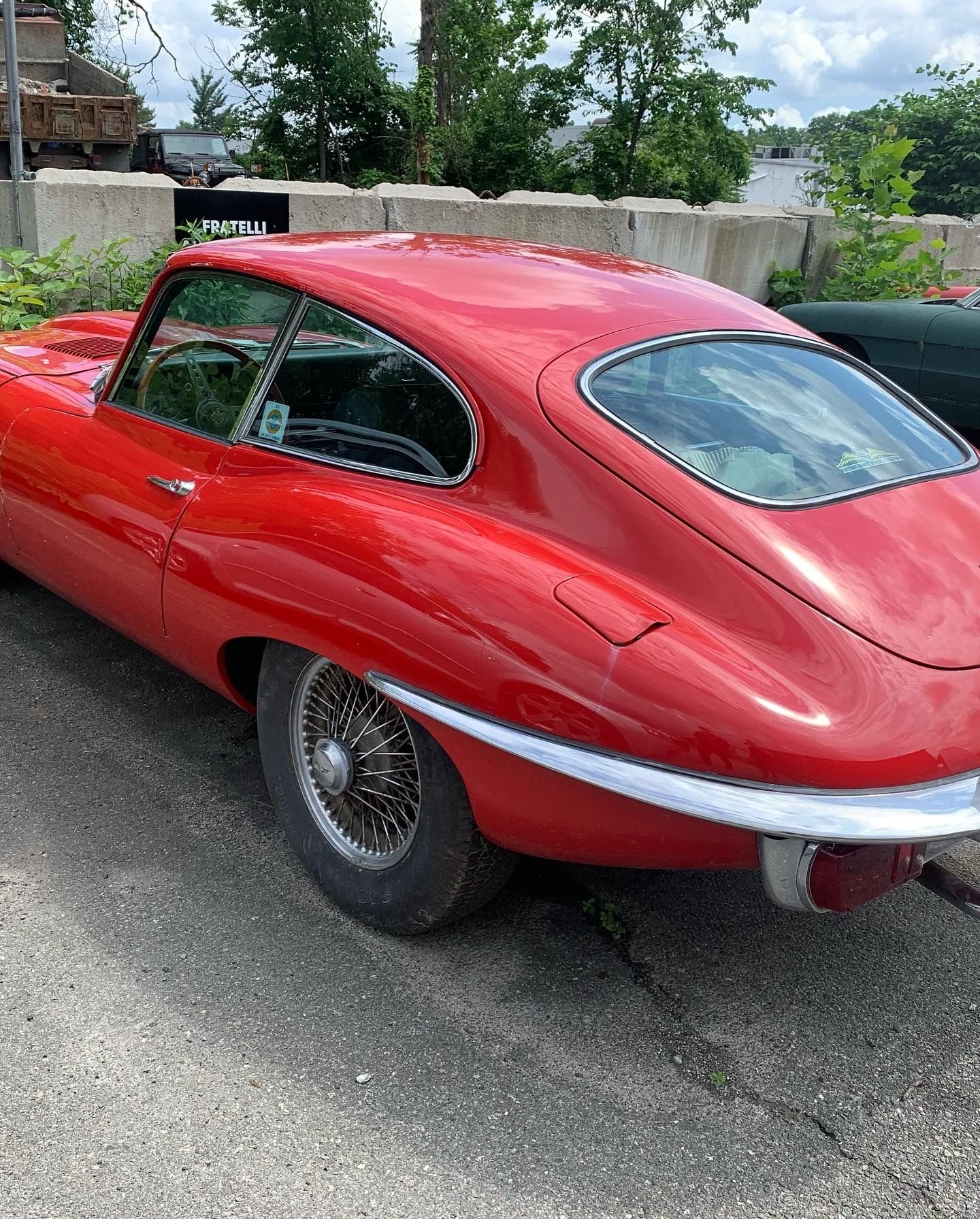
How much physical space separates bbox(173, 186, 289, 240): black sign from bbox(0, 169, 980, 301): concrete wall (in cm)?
7

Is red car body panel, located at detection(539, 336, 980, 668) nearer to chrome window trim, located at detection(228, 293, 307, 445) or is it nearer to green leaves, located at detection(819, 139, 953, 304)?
chrome window trim, located at detection(228, 293, 307, 445)

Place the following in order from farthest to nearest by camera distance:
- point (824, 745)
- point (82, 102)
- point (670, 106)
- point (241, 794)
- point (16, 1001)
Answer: point (670, 106) → point (82, 102) → point (241, 794) → point (16, 1001) → point (824, 745)

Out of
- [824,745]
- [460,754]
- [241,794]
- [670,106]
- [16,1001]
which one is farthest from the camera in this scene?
[670,106]

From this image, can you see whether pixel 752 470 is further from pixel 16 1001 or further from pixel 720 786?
pixel 16 1001

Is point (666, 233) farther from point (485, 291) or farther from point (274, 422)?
point (274, 422)

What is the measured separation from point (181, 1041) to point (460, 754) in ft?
2.77

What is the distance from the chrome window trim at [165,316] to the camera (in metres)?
2.86

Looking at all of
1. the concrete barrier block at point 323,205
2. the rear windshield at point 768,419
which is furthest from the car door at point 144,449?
the concrete barrier block at point 323,205

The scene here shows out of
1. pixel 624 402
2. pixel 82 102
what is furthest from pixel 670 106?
pixel 624 402

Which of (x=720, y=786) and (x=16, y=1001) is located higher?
(x=720, y=786)

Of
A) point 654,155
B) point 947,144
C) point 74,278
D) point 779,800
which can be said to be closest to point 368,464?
point 779,800

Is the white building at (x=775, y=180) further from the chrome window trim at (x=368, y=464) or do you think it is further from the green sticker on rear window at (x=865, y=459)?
the chrome window trim at (x=368, y=464)

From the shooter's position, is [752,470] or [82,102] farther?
[82,102]

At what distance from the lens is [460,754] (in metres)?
2.18
